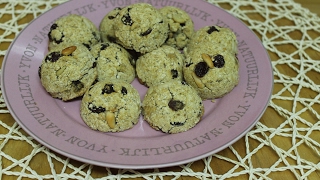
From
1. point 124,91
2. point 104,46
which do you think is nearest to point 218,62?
point 124,91

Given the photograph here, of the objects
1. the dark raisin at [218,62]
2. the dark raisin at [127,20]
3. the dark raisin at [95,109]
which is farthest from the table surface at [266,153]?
the dark raisin at [127,20]

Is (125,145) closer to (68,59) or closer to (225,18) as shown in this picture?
(68,59)

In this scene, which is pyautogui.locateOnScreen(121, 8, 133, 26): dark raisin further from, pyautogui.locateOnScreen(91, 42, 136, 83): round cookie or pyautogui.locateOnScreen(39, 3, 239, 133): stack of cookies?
pyautogui.locateOnScreen(91, 42, 136, 83): round cookie

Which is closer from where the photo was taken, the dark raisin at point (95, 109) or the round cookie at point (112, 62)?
the dark raisin at point (95, 109)

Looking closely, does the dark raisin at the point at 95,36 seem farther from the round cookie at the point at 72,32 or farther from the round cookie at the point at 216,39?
the round cookie at the point at 216,39

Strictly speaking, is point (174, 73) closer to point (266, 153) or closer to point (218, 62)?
point (218, 62)

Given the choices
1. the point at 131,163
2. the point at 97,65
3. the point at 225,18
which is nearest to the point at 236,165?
the point at 131,163
